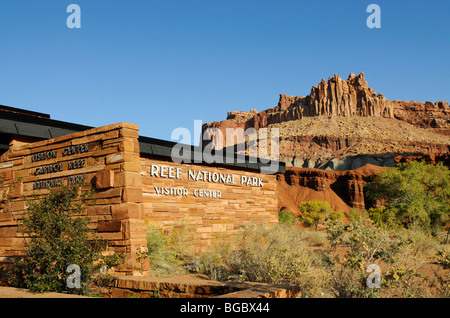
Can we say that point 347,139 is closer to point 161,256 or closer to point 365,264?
point 161,256

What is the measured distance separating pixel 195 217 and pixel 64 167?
235 inches

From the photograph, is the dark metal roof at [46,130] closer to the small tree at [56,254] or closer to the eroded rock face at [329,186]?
the small tree at [56,254]

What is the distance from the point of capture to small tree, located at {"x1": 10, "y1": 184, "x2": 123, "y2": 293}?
685 centimetres

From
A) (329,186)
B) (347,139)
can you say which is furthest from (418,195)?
(347,139)

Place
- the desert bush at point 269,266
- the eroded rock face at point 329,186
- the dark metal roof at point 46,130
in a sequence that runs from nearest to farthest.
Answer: the desert bush at point 269,266, the dark metal roof at point 46,130, the eroded rock face at point 329,186

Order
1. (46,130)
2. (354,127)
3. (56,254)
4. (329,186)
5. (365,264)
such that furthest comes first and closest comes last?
(354,127)
(329,186)
(46,130)
(365,264)
(56,254)

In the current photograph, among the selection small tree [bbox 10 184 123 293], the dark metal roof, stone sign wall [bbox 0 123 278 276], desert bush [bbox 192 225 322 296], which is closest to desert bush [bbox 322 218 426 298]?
desert bush [bbox 192 225 322 296]

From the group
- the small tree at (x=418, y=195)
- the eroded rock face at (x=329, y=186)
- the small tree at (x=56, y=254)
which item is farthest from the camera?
the eroded rock face at (x=329, y=186)

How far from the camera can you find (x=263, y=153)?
95.1 metres

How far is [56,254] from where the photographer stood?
6.88m

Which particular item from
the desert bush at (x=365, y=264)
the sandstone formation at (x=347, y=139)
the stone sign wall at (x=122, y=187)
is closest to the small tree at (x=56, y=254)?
the stone sign wall at (x=122, y=187)

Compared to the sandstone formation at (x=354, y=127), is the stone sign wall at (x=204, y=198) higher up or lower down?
lower down

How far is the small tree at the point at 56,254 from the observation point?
270 inches
